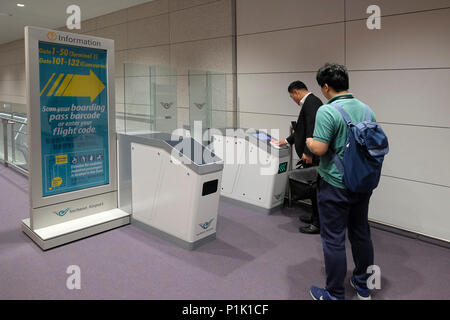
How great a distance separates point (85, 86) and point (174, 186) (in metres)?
1.20

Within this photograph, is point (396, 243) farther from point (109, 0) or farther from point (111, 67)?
point (109, 0)

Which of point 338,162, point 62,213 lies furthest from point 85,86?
point 338,162

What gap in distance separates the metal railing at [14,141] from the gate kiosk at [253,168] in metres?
2.95

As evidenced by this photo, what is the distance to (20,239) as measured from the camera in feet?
9.66

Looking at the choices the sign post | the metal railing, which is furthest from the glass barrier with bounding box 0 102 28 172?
the sign post

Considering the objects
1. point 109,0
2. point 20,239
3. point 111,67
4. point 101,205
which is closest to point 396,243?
point 101,205

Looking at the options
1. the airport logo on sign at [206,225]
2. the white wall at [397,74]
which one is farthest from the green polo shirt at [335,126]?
the white wall at [397,74]

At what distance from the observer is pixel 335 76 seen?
6.36ft

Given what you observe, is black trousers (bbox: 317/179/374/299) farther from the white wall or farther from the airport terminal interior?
the white wall

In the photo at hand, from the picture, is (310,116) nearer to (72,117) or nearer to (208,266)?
(208,266)

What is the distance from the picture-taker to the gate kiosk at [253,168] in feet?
12.1

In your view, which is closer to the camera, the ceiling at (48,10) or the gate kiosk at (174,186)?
the gate kiosk at (174,186)

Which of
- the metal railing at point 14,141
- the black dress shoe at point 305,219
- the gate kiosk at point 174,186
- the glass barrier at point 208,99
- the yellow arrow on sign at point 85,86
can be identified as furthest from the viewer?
the metal railing at point 14,141

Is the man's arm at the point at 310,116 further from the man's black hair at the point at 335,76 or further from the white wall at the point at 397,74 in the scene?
the man's black hair at the point at 335,76
